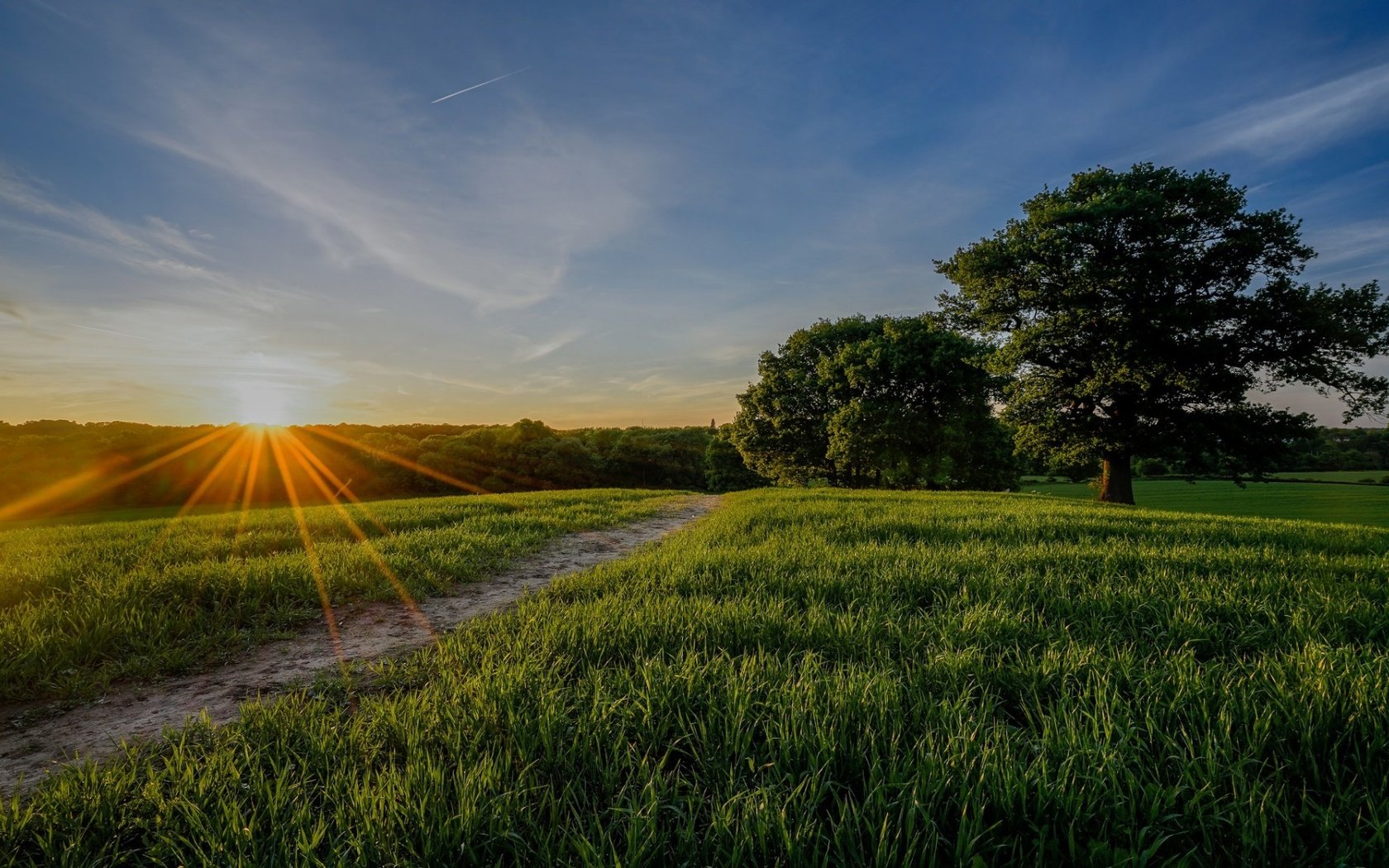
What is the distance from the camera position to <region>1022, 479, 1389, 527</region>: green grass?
27916 millimetres

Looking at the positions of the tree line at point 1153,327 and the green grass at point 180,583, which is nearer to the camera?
the green grass at point 180,583

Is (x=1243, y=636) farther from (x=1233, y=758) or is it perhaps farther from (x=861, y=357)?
(x=861, y=357)

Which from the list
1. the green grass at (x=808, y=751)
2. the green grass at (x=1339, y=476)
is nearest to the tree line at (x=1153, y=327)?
the green grass at (x=808, y=751)

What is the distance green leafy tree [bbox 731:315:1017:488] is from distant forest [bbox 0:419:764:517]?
20.7 meters

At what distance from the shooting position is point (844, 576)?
17.5 feet

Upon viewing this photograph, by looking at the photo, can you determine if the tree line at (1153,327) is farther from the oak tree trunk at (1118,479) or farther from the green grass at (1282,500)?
the green grass at (1282,500)

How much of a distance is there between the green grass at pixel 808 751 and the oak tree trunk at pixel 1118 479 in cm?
1916

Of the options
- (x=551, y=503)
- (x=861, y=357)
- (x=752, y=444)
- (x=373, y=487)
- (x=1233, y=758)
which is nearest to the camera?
(x=1233, y=758)

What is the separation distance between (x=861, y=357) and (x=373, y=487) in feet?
190

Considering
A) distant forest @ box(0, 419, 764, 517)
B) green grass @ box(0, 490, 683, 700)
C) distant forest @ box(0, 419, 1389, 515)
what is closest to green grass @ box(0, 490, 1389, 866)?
green grass @ box(0, 490, 683, 700)

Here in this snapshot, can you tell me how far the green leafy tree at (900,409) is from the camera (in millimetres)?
28906

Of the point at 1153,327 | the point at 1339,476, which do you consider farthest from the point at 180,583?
Answer: the point at 1339,476

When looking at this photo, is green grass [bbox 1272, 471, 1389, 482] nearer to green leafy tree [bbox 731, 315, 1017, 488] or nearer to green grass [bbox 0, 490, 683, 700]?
green leafy tree [bbox 731, 315, 1017, 488]

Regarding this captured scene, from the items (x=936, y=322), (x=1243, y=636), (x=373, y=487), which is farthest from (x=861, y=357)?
(x=373, y=487)
